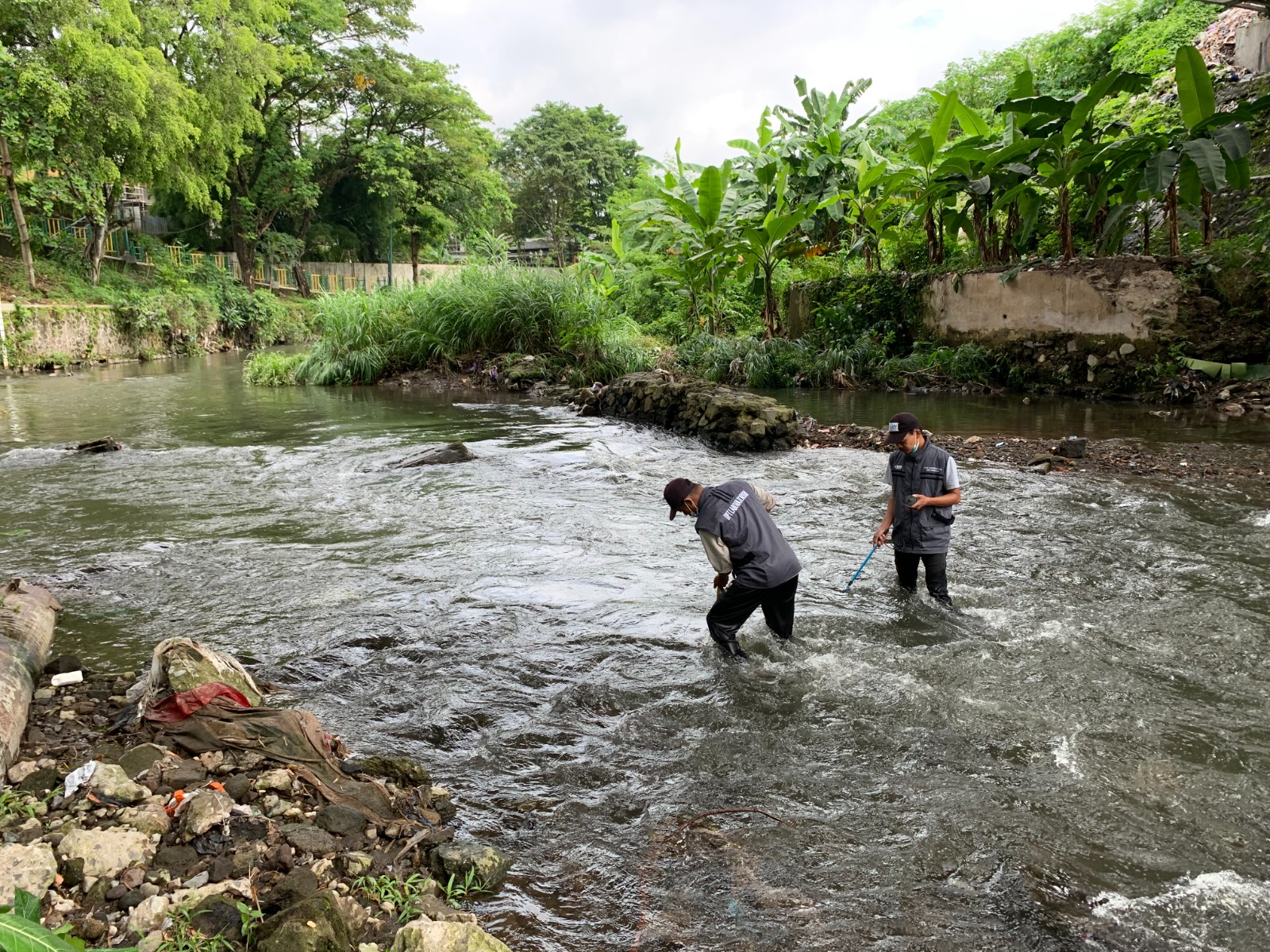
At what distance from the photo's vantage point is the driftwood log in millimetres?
3549

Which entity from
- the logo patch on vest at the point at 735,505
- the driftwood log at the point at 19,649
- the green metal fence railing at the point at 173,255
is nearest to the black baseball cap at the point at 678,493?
the logo patch on vest at the point at 735,505

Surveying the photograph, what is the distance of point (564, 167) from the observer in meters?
53.3

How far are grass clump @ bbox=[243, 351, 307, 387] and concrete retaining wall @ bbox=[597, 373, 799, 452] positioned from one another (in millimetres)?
9696

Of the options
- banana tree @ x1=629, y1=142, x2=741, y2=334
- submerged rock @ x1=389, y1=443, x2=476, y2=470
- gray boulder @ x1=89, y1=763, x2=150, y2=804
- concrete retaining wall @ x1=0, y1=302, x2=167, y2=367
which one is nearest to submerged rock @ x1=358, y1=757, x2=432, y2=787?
gray boulder @ x1=89, y1=763, x2=150, y2=804

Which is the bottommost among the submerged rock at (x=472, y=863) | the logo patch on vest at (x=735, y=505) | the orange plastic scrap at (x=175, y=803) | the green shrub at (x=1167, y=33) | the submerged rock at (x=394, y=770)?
the submerged rock at (x=472, y=863)

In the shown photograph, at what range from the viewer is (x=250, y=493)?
376 inches

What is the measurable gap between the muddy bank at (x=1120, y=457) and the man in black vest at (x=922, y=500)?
4.43m

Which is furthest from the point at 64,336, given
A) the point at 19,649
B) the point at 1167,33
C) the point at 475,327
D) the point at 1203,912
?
the point at 1167,33

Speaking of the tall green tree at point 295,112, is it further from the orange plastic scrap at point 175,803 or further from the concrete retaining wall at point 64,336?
the orange plastic scrap at point 175,803

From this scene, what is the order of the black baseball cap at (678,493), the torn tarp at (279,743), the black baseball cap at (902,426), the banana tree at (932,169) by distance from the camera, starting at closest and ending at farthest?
the torn tarp at (279,743), the black baseball cap at (678,493), the black baseball cap at (902,426), the banana tree at (932,169)

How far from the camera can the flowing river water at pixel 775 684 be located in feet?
9.98

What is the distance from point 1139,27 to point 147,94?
100 feet

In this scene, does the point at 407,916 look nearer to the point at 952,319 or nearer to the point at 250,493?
the point at 250,493

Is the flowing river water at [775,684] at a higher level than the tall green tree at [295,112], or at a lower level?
lower
